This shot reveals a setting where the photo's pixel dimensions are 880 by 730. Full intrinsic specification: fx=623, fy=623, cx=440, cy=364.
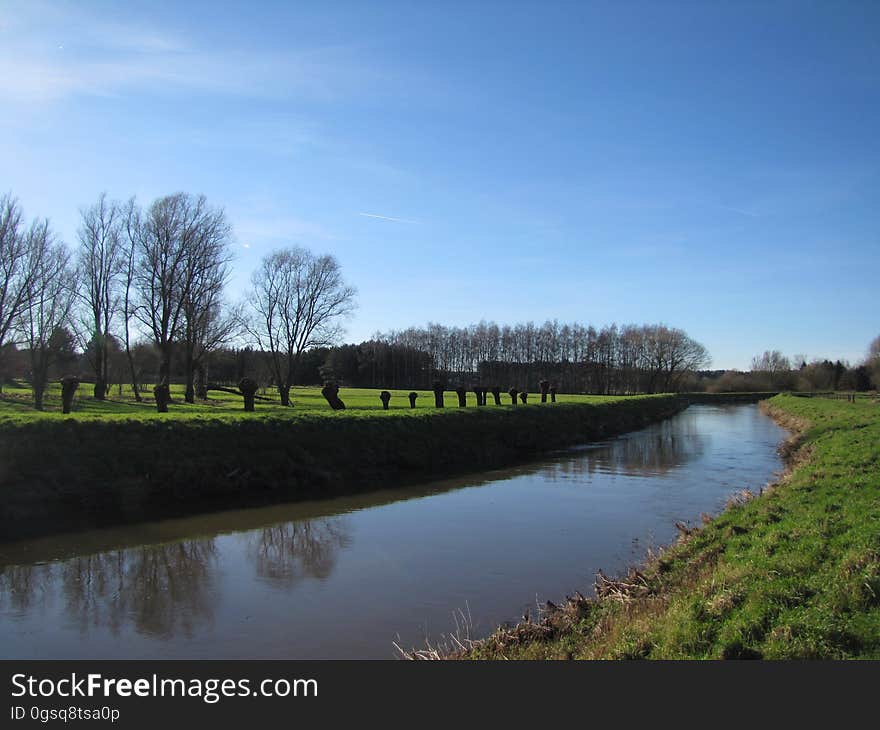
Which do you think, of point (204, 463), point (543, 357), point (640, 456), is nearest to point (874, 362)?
point (543, 357)

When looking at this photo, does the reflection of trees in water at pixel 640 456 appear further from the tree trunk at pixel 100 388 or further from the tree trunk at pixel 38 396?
the tree trunk at pixel 100 388

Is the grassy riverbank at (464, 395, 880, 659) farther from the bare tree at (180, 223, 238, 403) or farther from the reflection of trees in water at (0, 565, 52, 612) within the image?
the bare tree at (180, 223, 238, 403)

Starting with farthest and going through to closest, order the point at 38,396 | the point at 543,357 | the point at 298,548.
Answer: the point at 543,357 → the point at 38,396 → the point at 298,548

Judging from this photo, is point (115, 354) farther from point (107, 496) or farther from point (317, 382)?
point (107, 496)

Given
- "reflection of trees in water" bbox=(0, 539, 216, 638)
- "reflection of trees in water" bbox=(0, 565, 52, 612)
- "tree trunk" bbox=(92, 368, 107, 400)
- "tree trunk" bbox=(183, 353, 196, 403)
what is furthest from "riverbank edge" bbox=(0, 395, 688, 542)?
"tree trunk" bbox=(92, 368, 107, 400)

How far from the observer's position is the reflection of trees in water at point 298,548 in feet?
32.3

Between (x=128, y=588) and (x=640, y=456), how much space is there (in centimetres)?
2124

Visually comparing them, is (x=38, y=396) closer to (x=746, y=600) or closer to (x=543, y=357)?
(x=746, y=600)

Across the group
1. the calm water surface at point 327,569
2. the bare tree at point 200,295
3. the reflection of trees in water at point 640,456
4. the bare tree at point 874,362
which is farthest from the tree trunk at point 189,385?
the bare tree at point 874,362

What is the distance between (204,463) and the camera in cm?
1571

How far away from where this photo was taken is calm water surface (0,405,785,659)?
7.17 metres

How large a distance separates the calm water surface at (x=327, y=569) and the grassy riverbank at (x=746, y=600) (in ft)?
4.26

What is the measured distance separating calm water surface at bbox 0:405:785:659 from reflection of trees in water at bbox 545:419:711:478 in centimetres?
372
